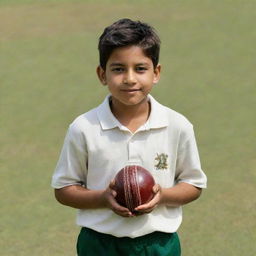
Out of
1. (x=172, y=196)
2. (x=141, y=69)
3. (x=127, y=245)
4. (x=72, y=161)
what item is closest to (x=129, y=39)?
(x=141, y=69)

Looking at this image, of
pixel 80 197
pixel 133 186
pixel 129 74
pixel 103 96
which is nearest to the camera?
pixel 133 186

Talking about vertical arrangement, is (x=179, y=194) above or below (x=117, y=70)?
below

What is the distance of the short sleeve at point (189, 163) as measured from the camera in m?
3.52

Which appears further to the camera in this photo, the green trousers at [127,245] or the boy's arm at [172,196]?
the green trousers at [127,245]

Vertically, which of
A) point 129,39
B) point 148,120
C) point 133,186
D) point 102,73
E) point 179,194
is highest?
point 129,39

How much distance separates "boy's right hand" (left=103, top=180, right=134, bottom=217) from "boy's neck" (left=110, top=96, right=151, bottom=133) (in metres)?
0.30

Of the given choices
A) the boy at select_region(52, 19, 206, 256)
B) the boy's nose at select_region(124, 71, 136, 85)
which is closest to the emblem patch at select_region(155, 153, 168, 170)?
the boy at select_region(52, 19, 206, 256)

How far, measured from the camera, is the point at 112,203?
3291mm

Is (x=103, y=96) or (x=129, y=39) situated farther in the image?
(x=103, y=96)

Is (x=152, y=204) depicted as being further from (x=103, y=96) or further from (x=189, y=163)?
(x=103, y=96)

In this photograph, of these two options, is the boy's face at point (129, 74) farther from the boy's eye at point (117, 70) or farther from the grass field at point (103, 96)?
the grass field at point (103, 96)

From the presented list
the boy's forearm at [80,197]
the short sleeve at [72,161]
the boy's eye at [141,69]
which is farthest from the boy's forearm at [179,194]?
the boy's eye at [141,69]

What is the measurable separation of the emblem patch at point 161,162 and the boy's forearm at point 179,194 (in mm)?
99

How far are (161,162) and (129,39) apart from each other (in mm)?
542
